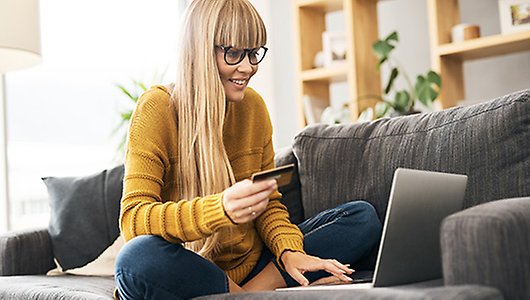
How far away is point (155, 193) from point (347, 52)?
224 cm

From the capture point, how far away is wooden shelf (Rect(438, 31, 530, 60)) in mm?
3264

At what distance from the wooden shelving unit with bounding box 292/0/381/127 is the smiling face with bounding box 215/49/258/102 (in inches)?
74.0

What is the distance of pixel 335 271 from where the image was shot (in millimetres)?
1749

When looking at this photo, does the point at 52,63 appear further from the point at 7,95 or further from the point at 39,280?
the point at 39,280

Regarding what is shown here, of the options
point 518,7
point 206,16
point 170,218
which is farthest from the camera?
point 518,7

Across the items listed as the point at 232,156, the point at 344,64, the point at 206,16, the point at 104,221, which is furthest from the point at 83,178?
the point at 344,64

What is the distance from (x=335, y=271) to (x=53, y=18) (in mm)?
2688

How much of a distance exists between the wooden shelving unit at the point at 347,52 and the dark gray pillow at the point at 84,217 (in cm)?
147

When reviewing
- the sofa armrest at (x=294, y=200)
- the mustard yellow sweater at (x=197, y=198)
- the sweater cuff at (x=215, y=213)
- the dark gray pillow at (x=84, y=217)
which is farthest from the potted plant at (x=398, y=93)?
the sweater cuff at (x=215, y=213)

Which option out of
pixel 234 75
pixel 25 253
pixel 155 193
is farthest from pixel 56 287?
pixel 234 75

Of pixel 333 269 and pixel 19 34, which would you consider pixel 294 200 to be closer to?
pixel 333 269

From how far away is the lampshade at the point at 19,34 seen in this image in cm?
230

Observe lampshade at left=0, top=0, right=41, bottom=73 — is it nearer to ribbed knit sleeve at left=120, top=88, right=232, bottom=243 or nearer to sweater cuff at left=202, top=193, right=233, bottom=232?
ribbed knit sleeve at left=120, top=88, right=232, bottom=243

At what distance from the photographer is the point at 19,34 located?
2342mm
